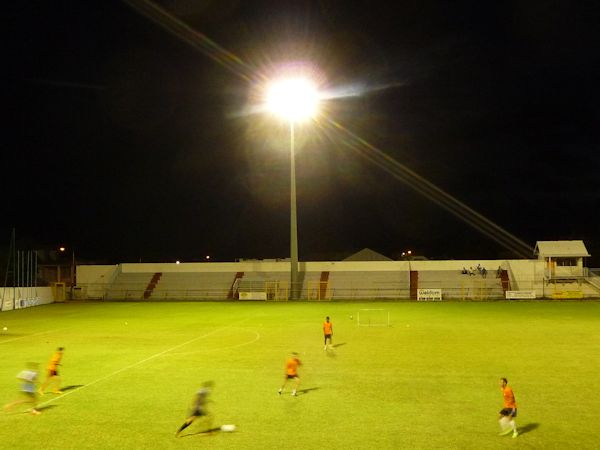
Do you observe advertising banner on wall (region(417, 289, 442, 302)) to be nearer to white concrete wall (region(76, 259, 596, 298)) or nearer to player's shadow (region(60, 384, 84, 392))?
white concrete wall (region(76, 259, 596, 298))

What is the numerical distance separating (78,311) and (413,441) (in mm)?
40973

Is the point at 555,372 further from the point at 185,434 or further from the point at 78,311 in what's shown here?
the point at 78,311

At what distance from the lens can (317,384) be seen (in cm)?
1652

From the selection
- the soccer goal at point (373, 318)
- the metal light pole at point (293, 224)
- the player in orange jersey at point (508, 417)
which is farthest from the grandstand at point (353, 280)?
the player in orange jersey at point (508, 417)

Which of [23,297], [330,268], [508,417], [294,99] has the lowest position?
[508,417]

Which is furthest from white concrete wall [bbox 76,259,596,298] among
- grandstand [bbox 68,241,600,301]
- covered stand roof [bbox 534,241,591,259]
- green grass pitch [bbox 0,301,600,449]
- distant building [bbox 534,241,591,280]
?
green grass pitch [bbox 0,301,600,449]

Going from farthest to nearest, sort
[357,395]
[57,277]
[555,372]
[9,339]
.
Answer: [57,277] → [9,339] → [555,372] → [357,395]

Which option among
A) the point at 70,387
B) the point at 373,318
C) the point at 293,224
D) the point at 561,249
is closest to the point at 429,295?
the point at 293,224

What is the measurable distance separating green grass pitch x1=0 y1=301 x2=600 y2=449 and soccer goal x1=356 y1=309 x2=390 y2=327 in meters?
1.12

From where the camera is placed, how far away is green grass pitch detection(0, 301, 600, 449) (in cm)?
1166

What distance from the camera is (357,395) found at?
15109 mm

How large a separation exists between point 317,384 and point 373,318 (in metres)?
20.9

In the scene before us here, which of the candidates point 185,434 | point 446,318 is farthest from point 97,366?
point 446,318

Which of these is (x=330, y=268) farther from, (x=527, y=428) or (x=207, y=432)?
(x=207, y=432)
